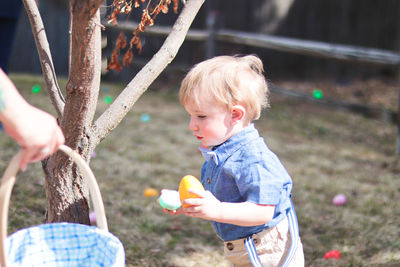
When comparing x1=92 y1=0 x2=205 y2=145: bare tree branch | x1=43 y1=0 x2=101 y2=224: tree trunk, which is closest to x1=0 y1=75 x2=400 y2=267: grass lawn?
x1=43 y1=0 x2=101 y2=224: tree trunk

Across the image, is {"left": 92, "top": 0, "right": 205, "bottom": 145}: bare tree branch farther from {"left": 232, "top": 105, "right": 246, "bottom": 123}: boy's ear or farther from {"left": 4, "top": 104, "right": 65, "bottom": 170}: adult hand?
{"left": 4, "top": 104, "right": 65, "bottom": 170}: adult hand

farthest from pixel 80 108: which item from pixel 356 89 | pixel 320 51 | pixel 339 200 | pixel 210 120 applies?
pixel 356 89

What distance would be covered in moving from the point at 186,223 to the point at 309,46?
4.28 m

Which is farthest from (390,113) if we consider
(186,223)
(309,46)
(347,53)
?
(186,223)

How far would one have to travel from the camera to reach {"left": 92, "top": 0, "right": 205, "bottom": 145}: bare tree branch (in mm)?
2000

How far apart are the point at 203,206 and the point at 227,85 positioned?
48cm

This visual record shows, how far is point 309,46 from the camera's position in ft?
21.8

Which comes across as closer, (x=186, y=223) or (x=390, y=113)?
(x=186, y=223)

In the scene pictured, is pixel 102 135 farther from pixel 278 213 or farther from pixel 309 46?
pixel 309 46

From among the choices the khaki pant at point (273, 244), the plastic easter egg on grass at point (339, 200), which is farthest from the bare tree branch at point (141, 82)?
the plastic easter egg on grass at point (339, 200)

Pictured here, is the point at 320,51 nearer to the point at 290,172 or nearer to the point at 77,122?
the point at 290,172

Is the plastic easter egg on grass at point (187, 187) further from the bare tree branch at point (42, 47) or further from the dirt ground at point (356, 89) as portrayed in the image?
the dirt ground at point (356, 89)

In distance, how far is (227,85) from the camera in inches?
70.2

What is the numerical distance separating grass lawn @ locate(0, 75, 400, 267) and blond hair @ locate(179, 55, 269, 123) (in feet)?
3.70
